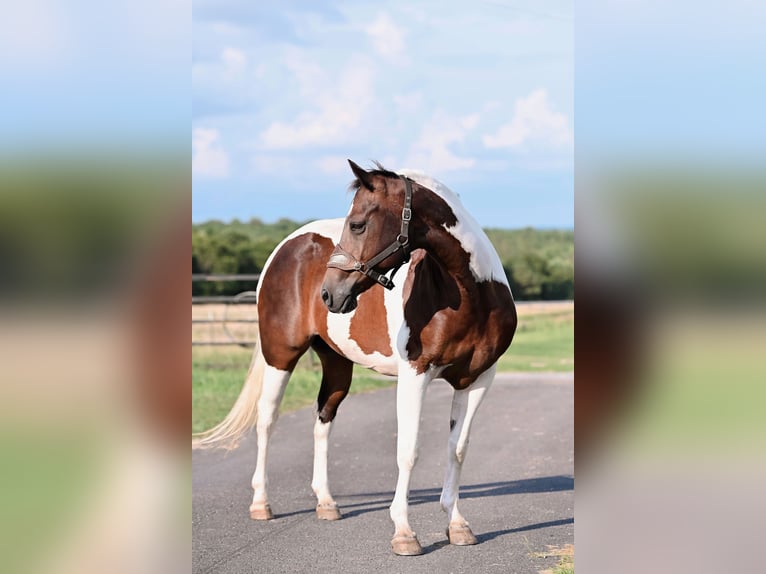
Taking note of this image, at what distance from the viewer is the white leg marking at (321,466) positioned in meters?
5.20

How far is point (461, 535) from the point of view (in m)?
4.51

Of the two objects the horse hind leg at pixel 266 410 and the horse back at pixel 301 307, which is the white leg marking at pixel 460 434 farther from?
the horse hind leg at pixel 266 410

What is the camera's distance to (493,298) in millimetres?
4387

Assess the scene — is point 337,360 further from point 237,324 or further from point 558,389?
point 237,324

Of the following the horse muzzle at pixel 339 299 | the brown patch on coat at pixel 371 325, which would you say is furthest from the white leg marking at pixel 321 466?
the horse muzzle at pixel 339 299

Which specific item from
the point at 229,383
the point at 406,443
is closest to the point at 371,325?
the point at 406,443

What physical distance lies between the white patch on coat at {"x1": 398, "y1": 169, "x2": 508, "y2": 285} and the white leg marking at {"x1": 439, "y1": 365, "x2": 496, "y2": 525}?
2.08ft

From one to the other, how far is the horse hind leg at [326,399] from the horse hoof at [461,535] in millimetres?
993

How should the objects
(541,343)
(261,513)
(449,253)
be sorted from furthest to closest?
(541,343), (261,513), (449,253)

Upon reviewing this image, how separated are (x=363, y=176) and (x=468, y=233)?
2.32ft

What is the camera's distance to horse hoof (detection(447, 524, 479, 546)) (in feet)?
14.8

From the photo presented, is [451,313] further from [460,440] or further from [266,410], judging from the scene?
[266,410]

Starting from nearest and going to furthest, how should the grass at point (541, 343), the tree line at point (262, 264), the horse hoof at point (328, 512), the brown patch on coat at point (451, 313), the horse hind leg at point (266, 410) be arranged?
the brown patch on coat at point (451, 313) → the horse hoof at point (328, 512) → the horse hind leg at point (266, 410) → the grass at point (541, 343) → the tree line at point (262, 264)
